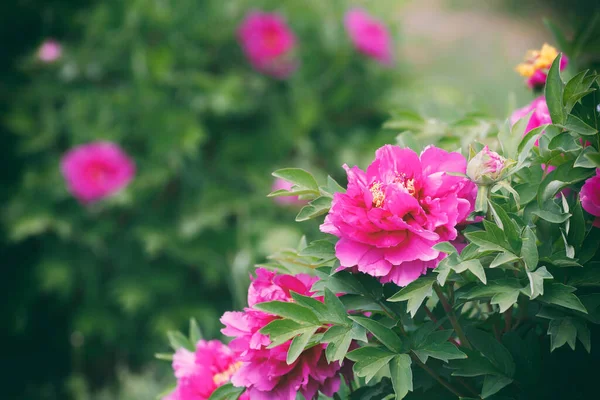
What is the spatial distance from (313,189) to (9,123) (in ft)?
7.65

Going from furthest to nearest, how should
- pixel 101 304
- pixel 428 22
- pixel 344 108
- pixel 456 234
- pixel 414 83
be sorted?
pixel 428 22 → pixel 414 83 → pixel 344 108 → pixel 101 304 → pixel 456 234

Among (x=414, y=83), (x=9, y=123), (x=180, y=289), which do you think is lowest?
(x=180, y=289)

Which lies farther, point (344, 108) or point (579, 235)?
point (344, 108)

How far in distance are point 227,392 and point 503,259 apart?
363 millimetres

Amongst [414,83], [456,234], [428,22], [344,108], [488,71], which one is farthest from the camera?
[428,22]

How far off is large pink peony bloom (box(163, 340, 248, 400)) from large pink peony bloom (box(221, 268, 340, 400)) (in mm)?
104

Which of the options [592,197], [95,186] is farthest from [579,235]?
[95,186]

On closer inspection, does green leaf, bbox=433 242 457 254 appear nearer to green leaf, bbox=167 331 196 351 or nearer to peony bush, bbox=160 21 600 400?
peony bush, bbox=160 21 600 400

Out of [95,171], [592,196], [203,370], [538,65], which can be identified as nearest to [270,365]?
[203,370]

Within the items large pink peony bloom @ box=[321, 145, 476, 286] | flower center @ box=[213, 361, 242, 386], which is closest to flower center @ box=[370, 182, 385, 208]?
large pink peony bloom @ box=[321, 145, 476, 286]

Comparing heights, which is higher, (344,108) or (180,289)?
(344,108)

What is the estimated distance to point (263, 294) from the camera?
2.41 ft

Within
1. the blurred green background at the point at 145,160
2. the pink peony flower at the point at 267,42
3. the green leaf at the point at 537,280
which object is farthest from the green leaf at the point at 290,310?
the pink peony flower at the point at 267,42

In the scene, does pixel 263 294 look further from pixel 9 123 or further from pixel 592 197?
pixel 9 123
